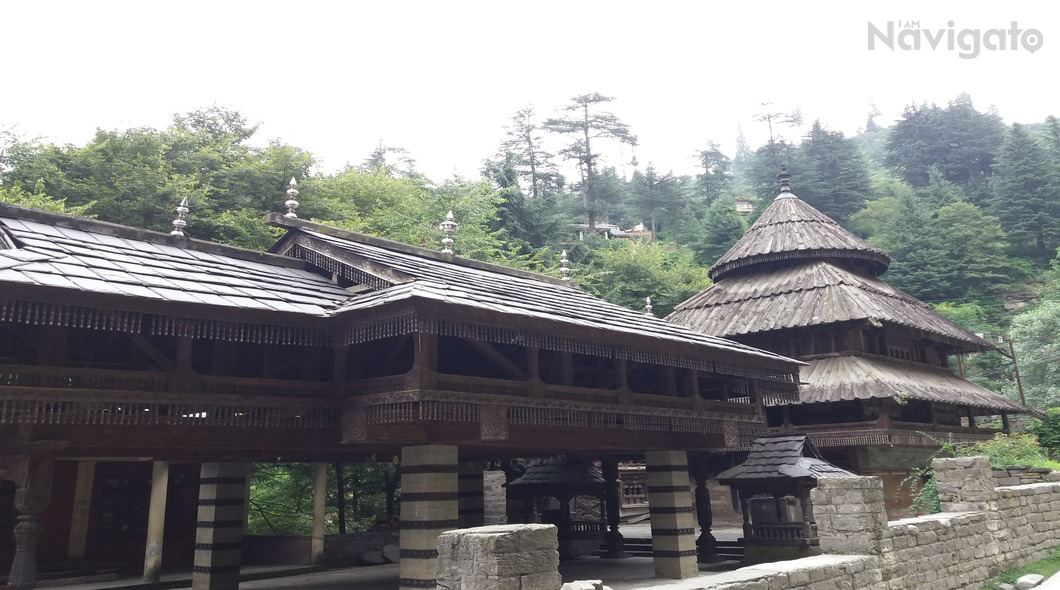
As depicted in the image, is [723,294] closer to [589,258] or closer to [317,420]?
[589,258]

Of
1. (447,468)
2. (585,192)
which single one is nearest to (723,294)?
(447,468)

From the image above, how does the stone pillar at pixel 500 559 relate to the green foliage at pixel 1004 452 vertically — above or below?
below

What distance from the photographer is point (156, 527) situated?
1583cm

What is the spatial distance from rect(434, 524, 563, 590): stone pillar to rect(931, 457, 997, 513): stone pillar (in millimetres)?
A: 9680

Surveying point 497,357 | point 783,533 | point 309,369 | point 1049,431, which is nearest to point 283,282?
point 309,369

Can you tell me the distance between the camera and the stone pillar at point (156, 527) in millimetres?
15538

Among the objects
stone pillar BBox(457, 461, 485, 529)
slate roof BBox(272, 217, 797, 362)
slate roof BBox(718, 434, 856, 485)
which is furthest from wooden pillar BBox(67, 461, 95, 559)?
slate roof BBox(718, 434, 856, 485)

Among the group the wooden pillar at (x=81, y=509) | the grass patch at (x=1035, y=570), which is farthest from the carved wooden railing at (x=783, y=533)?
the wooden pillar at (x=81, y=509)

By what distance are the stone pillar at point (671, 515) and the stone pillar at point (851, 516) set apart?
4.28 metres

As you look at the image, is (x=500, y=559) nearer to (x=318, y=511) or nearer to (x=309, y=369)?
(x=309, y=369)

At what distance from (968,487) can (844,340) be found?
977 centimetres

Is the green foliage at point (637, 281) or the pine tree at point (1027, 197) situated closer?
the green foliage at point (637, 281)

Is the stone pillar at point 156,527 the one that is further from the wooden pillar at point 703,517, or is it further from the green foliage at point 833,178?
the green foliage at point 833,178

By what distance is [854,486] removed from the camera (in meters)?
9.16
